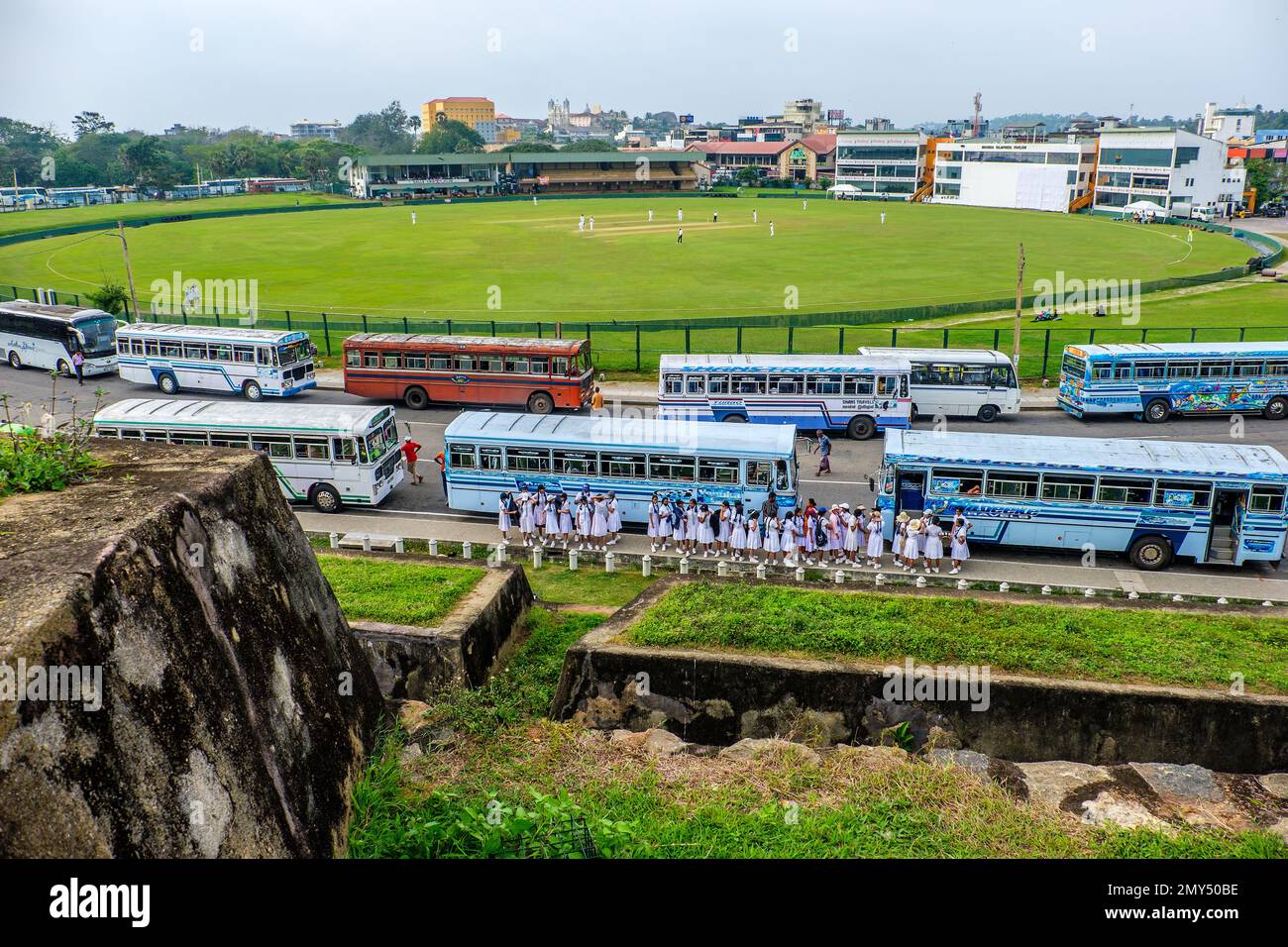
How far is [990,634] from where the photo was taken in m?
11.9

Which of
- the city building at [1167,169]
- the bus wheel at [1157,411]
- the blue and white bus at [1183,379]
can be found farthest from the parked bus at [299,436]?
the city building at [1167,169]

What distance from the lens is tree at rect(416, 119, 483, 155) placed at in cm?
16375

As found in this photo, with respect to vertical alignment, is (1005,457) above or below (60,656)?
below

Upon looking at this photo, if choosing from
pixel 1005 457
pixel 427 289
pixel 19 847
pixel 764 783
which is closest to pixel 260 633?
pixel 19 847

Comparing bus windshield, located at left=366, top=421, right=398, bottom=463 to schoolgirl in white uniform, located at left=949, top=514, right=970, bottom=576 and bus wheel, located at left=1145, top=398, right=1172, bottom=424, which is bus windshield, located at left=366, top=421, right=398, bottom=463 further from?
bus wheel, located at left=1145, top=398, right=1172, bottom=424

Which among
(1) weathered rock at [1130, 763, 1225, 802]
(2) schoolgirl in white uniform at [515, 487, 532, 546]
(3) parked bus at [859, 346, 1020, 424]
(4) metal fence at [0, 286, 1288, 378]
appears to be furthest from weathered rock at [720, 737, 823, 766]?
(4) metal fence at [0, 286, 1288, 378]

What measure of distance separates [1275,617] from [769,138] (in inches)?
7162

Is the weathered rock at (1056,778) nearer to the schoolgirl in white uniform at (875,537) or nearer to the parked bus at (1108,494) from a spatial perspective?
the schoolgirl in white uniform at (875,537)

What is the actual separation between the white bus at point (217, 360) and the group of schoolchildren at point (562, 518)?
1508cm

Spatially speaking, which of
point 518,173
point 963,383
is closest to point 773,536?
point 963,383

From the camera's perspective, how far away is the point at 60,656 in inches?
201

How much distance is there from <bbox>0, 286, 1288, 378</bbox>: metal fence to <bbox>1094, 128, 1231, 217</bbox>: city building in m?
66.9

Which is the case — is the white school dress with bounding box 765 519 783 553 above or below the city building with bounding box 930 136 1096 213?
below

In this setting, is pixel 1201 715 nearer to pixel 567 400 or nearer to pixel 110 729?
pixel 110 729
